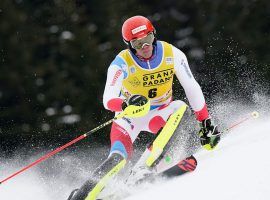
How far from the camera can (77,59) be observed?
51.9 ft

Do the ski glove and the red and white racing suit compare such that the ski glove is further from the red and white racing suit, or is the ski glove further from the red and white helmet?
the red and white helmet

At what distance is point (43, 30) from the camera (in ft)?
56.8

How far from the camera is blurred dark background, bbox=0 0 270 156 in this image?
1515 centimetres

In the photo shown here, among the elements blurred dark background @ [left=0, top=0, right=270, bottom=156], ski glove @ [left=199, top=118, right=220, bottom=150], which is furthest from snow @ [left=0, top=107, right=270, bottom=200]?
blurred dark background @ [left=0, top=0, right=270, bottom=156]

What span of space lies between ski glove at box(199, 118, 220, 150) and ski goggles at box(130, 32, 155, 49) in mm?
962

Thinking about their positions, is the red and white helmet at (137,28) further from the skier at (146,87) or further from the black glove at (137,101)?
the black glove at (137,101)

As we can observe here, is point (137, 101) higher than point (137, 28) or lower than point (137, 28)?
lower

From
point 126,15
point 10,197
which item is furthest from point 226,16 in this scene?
point 10,197

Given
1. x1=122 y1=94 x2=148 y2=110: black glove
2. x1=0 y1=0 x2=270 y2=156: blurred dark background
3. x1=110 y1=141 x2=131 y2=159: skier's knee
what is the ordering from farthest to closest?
x1=0 y1=0 x2=270 y2=156: blurred dark background → x1=110 y1=141 x2=131 y2=159: skier's knee → x1=122 y1=94 x2=148 y2=110: black glove

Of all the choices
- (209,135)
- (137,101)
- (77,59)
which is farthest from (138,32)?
(77,59)

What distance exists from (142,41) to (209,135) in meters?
1.10

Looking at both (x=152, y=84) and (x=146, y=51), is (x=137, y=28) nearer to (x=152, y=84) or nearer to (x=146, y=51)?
(x=146, y=51)

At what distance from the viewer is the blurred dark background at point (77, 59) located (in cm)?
1515

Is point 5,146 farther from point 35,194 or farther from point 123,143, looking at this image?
point 123,143
